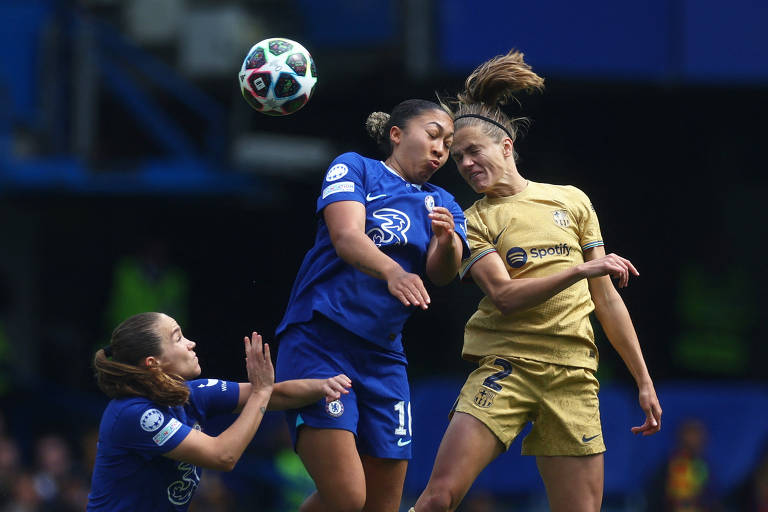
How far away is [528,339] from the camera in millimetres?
5316

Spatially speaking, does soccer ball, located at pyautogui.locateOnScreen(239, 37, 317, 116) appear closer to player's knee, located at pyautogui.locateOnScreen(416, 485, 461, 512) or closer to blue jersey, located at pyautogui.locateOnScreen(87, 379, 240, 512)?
blue jersey, located at pyautogui.locateOnScreen(87, 379, 240, 512)

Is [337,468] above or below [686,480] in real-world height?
above

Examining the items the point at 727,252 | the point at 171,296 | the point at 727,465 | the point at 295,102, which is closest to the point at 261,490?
the point at 171,296

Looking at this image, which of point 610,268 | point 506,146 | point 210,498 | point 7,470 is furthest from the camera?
point 210,498

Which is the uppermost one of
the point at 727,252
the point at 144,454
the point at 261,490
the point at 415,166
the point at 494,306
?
the point at 415,166

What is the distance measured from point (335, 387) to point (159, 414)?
2.35 ft

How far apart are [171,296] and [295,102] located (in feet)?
30.6

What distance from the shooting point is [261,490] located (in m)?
12.5

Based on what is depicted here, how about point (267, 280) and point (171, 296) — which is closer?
point (171, 296)

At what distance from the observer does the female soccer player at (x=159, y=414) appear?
4883 mm

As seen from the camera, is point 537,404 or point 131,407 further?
point 537,404

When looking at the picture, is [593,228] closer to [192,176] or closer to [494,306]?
[494,306]

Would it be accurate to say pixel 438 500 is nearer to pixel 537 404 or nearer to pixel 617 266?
pixel 537 404

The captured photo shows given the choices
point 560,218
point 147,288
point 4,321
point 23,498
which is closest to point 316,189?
point 147,288
